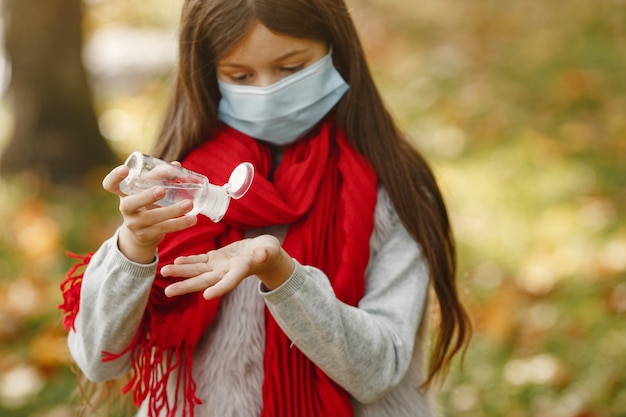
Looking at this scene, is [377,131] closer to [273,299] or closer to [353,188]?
[353,188]

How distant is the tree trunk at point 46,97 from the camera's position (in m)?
5.15

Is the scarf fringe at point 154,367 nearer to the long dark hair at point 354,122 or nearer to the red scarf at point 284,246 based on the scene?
the red scarf at point 284,246

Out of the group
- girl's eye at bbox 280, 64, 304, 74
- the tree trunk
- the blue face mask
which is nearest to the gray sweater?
the blue face mask

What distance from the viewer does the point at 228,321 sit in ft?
6.59

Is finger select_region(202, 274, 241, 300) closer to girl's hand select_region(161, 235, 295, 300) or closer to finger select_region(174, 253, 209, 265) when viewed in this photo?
girl's hand select_region(161, 235, 295, 300)

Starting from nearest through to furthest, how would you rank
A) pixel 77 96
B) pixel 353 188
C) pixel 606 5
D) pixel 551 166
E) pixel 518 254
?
pixel 353 188 < pixel 518 254 < pixel 551 166 < pixel 77 96 < pixel 606 5

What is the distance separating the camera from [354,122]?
217cm

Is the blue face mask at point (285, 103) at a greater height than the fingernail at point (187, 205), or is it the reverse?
the fingernail at point (187, 205)

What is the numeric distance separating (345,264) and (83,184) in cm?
352

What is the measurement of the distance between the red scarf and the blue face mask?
4cm

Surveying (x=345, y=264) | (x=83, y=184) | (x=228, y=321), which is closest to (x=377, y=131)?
(x=345, y=264)

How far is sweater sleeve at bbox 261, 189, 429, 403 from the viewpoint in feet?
5.75

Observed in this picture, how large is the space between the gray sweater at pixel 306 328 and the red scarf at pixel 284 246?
5 cm

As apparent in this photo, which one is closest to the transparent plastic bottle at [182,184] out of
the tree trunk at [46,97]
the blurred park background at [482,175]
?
the blurred park background at [482,175]
